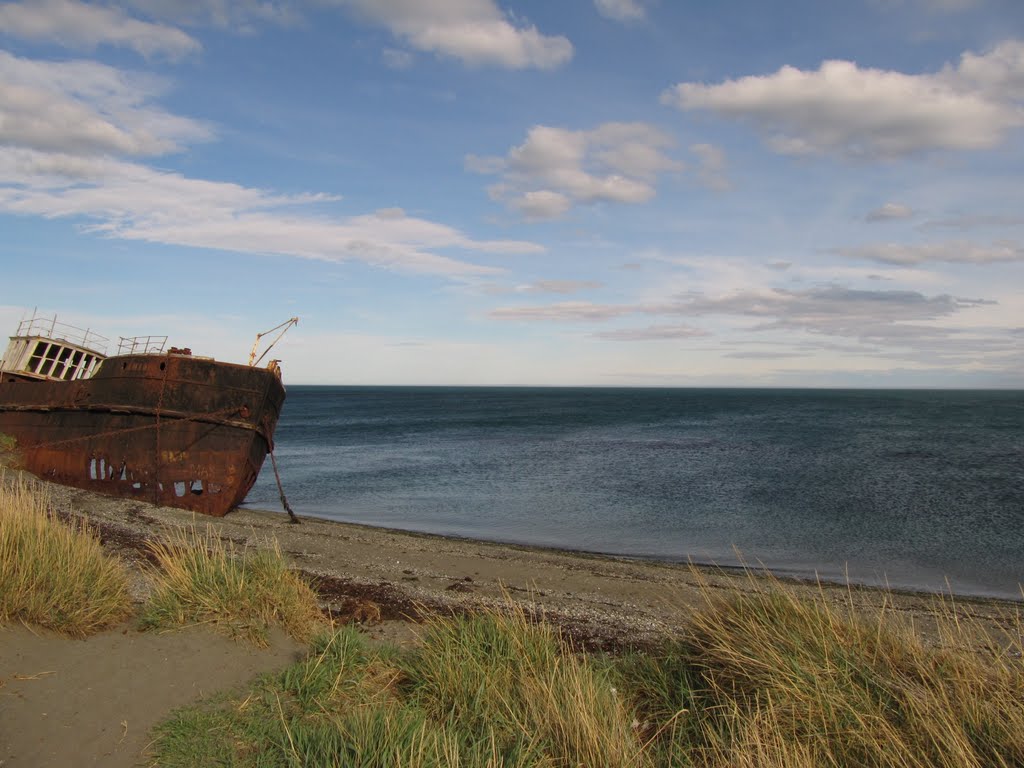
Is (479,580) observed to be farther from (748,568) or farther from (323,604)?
(748,568)

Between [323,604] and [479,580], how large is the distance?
3.77 meters

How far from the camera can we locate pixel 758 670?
536 cm

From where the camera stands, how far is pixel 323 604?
376 inches

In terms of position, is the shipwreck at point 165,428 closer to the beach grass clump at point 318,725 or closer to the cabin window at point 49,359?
the cabin window at point 49,359

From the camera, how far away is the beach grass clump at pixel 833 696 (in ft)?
13.8

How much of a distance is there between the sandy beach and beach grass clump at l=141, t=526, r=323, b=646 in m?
0.21

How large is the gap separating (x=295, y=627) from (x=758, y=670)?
14.9 feet

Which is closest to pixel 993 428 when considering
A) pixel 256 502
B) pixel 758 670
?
pixel 256 502

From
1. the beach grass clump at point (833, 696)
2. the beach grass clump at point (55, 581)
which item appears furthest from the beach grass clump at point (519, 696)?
the beach grass clump at point (55, 581)

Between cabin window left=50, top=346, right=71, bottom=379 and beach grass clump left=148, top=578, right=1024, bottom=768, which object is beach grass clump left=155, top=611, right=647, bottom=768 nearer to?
beach grass clump left=148, top=578, right=1024, bottom=768

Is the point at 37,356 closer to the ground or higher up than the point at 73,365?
higher up

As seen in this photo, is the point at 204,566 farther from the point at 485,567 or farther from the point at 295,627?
the point at 485,567

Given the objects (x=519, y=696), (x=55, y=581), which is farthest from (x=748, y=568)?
(x=55, y=581)

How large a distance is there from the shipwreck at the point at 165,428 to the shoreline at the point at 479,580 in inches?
26.1
